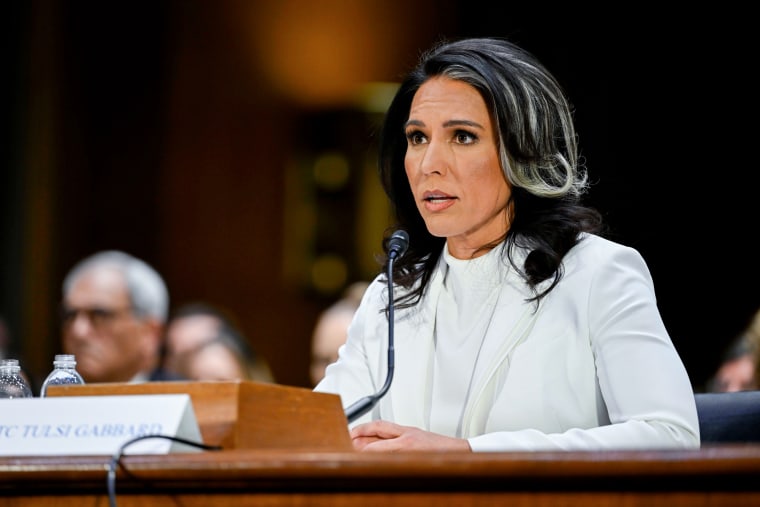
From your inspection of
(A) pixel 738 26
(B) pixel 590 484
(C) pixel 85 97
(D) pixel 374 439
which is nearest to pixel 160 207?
(C) pixel 85 97

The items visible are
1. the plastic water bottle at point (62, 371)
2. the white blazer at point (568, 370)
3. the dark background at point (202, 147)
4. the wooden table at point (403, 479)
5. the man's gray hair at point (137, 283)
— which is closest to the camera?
the wooden table at point (403, 479)

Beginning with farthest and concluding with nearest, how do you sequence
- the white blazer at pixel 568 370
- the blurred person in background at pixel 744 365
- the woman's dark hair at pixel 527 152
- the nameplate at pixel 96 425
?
the blurred person in background at pixel 744 365 < the woman's dark hair at pixel 527 152 < the white blazer at pixel 568 370 < the nameplate at pixel 96 425

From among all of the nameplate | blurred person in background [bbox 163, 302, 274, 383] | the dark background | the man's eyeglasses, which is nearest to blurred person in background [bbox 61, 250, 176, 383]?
the man's eyeglasses

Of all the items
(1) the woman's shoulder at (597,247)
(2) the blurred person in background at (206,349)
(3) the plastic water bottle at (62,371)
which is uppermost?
(1) the woman's shoulder at (597,247)

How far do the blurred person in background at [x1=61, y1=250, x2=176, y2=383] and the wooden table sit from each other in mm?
3032

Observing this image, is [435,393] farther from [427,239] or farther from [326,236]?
[326,236]

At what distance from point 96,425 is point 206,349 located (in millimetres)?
3405

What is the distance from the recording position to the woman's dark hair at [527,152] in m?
2.33

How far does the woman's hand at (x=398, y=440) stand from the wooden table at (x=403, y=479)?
1.61 feet

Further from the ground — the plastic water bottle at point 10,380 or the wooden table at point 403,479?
the wooden table at point 403,479

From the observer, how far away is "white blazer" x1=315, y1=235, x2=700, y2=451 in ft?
6.28

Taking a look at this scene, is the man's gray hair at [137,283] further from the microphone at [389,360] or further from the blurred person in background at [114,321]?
the microphone at [389,360]

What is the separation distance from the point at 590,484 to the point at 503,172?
1239mm

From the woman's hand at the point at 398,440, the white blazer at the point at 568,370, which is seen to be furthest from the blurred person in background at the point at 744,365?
the woman's hand at the point at 398,440
